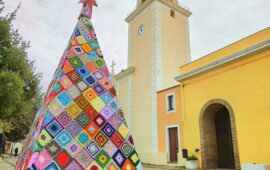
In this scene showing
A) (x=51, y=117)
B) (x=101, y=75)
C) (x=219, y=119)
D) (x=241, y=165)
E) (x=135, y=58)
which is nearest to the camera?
(x=51, y=117)

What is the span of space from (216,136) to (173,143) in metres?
2.36

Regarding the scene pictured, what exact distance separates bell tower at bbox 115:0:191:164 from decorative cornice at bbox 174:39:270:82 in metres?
3.21

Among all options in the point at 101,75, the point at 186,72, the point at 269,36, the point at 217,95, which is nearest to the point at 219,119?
the point at 217,95

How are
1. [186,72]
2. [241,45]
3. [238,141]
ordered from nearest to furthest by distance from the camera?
1. [238,141]
2. [241,45]
3. [186,72]

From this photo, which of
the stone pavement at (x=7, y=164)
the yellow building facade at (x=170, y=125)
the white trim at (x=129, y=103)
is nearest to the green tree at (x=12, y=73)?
the stone pavement at (x=7, y=164)

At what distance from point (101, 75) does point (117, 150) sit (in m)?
0.90

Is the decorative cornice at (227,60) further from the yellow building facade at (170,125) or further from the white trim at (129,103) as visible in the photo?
the white trim at (129,103)

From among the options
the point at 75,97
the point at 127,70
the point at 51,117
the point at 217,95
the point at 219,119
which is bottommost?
the point at 51,117

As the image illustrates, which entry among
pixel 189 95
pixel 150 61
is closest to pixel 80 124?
pixel 189 95

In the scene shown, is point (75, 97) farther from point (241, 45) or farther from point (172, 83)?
point (172, 83)

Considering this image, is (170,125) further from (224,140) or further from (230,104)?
(230,104)

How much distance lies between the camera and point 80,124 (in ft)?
7.78

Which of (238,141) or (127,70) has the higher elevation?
(127,70)

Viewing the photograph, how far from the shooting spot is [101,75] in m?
2.76
